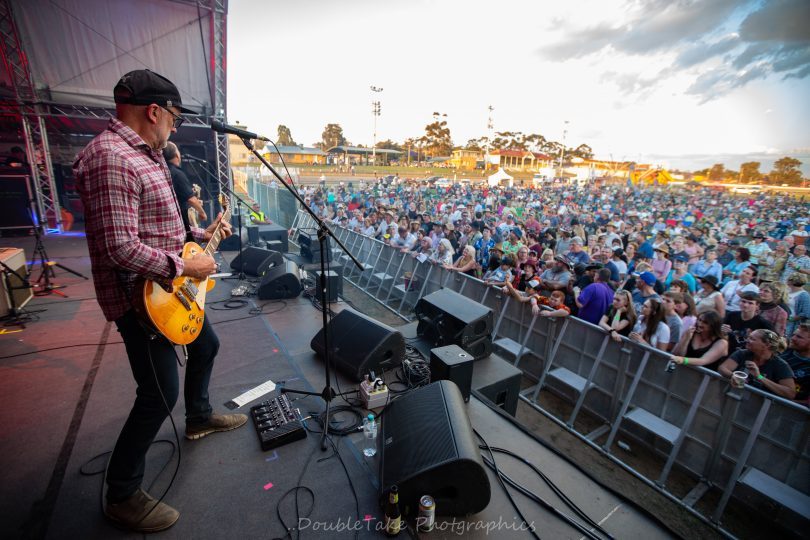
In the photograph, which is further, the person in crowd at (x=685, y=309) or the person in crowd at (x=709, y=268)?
the person in crowd at (x=709, y=268)

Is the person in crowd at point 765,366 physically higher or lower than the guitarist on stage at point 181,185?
lower

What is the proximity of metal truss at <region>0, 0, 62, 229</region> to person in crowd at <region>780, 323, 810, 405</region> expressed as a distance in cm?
1563

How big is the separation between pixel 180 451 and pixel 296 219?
12.7 m

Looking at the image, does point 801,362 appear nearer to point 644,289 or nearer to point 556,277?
point 644,289

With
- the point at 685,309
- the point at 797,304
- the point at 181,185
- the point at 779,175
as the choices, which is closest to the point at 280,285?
the point at 181,185

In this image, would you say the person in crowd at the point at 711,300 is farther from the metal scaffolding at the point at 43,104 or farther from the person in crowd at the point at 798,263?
the metal scaffolding at the point at 43,104

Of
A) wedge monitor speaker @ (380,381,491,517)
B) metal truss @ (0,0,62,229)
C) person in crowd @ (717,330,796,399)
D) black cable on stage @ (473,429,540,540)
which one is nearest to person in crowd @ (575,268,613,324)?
person in crowd @ (717,330,796,399)

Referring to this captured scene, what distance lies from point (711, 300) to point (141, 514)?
22.8 ft

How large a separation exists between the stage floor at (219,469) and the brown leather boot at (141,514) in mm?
68

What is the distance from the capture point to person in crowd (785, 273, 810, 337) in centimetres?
528

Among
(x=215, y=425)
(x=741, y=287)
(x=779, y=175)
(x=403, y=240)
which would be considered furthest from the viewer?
(x=779, y=175)

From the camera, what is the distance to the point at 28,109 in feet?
32.5

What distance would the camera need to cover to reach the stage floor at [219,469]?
83.5 inches

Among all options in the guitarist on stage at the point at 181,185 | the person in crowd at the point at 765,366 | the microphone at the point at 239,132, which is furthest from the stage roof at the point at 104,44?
the person in crowd at the point at 765,366
